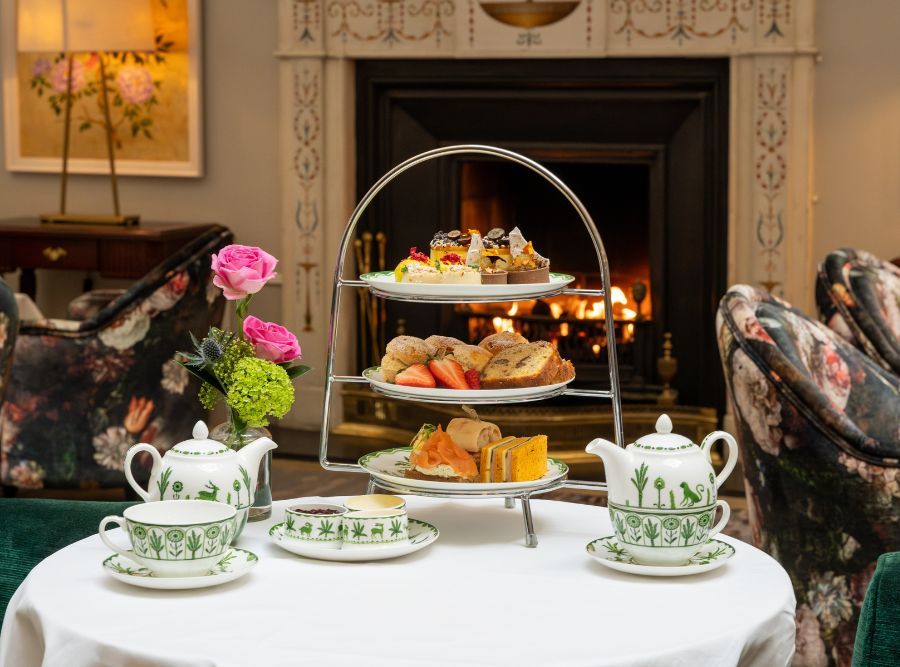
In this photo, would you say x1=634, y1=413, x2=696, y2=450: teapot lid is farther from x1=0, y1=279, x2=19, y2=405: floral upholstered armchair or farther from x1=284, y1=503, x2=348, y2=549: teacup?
x1=0, y1=279, x2=19, y2=405: floral upholstered armchair

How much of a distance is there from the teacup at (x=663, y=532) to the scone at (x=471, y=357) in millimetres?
323

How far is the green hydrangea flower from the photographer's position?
6.20ft

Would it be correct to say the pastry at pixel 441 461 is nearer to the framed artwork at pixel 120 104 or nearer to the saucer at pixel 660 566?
the saucer at pixel 660 566

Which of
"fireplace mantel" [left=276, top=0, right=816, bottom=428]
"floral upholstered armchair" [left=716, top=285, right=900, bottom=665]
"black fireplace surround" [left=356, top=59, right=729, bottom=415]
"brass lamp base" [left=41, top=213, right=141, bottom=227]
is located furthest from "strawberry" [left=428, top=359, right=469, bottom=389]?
"brass lamp base" [left=41, top=213, right=141, bottom=227]

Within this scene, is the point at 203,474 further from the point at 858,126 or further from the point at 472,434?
the point at 858,126

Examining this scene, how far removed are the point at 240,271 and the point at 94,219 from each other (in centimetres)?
367

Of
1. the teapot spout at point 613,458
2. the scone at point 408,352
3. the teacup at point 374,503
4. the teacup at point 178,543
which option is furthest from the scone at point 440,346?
the teacup at point 178,543

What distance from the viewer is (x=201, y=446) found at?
69.3 inches

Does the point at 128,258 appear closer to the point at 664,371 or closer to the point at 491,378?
the point at 664,371

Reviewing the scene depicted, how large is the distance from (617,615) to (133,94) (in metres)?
4.67

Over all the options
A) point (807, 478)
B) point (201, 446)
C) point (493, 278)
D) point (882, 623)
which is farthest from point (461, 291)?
point (807, 478)

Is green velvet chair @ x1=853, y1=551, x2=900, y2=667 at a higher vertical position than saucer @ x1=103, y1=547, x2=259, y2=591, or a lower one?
lower

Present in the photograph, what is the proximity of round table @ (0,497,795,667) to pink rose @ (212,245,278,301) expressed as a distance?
364 millimetres

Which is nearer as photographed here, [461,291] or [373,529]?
[373,529]
